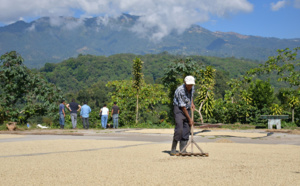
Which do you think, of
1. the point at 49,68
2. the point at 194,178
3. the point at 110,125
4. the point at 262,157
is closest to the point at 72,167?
the point at 194,178

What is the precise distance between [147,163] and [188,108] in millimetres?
1875

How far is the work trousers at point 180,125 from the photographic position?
851 cm

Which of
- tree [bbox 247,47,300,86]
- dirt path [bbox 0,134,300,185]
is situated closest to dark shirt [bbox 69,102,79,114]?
tree [bbox 247,47,300,86]

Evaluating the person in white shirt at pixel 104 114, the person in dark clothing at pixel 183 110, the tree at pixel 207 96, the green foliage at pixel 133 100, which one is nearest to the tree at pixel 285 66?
the tree at pixel 207 96

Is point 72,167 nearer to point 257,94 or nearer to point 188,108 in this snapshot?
point 188,108

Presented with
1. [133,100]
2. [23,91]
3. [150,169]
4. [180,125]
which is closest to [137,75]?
[133,100]

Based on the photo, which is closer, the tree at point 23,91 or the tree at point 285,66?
the tree at point 285,66

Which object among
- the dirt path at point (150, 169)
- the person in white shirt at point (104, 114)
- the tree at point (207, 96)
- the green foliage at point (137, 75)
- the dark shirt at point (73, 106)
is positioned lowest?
the dirt path at point (150, 169)

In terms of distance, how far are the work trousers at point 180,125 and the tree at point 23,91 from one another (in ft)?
56.6

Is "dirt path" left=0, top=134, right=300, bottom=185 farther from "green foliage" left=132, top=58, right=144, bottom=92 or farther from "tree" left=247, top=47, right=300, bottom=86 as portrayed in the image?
"green foliage" left=132, top=58, right=144, bottom=92

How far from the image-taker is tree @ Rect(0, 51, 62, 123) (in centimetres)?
2436

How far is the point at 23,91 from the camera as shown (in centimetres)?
2519

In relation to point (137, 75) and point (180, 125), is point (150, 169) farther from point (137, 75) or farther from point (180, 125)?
point (137, 75)

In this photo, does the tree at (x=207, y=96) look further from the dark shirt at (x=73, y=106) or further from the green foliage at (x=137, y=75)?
the dark shirt at (x=73, y=106)
